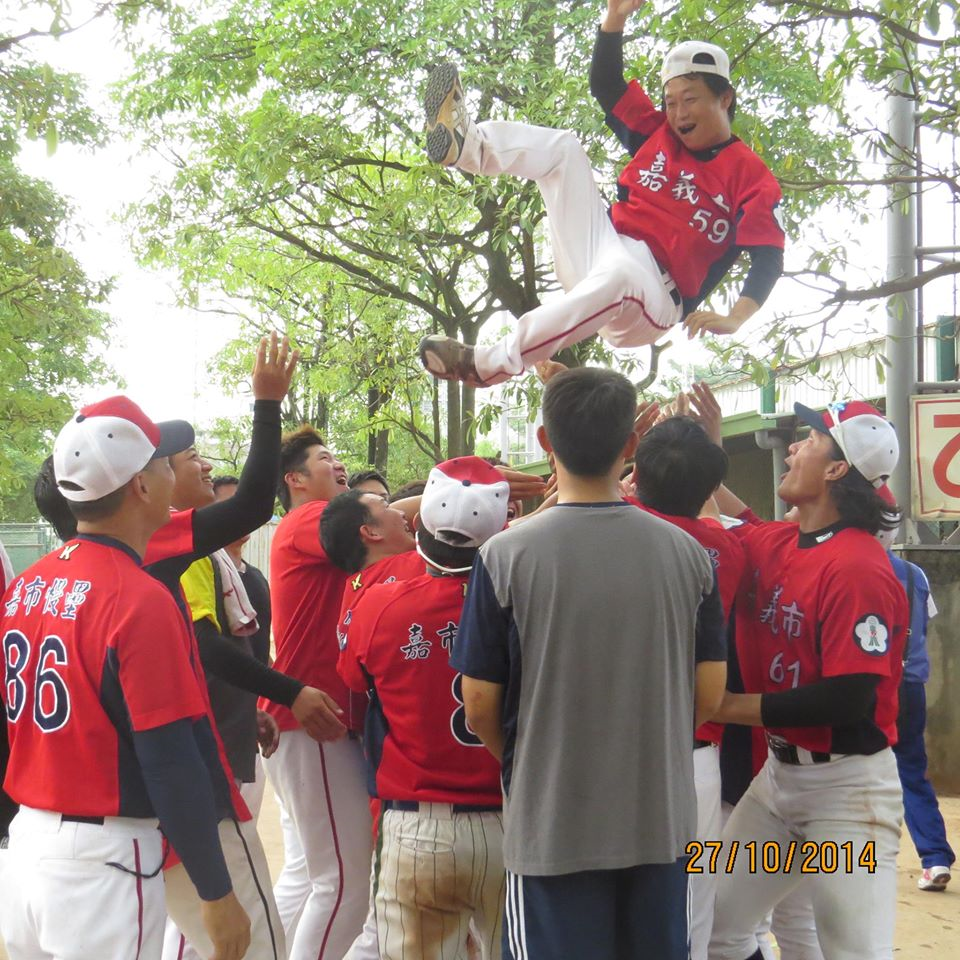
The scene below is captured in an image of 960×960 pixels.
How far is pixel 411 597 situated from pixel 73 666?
1.04 m

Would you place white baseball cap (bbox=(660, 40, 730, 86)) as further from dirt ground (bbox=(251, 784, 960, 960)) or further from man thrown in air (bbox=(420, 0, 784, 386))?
dirt ground (bbox=(251, 784, 960, 960))

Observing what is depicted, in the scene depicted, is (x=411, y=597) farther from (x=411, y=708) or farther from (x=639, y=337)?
(x=639, y=337)

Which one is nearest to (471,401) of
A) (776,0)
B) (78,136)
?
(78,136)

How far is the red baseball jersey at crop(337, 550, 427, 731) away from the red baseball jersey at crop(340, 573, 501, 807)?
15cm

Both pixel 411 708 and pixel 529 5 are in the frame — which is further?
pixel 529 5

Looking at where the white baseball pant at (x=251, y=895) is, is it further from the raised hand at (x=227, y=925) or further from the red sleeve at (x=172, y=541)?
the red sleeve at (x=172, y=541)

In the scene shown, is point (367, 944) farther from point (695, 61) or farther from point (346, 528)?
point (695, 61)

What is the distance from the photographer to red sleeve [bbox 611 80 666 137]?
12.6ft

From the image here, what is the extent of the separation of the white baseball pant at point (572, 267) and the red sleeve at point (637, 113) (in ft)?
0.58

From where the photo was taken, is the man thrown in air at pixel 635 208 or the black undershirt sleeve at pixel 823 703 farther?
the man thrown in air at pixel 635 208

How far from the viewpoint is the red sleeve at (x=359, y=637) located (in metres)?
3.32

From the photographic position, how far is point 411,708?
3232 millimetres

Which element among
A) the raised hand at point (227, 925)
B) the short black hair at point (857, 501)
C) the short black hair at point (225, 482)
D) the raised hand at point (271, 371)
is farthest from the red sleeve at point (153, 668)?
the short black hair at point (225, 482)
